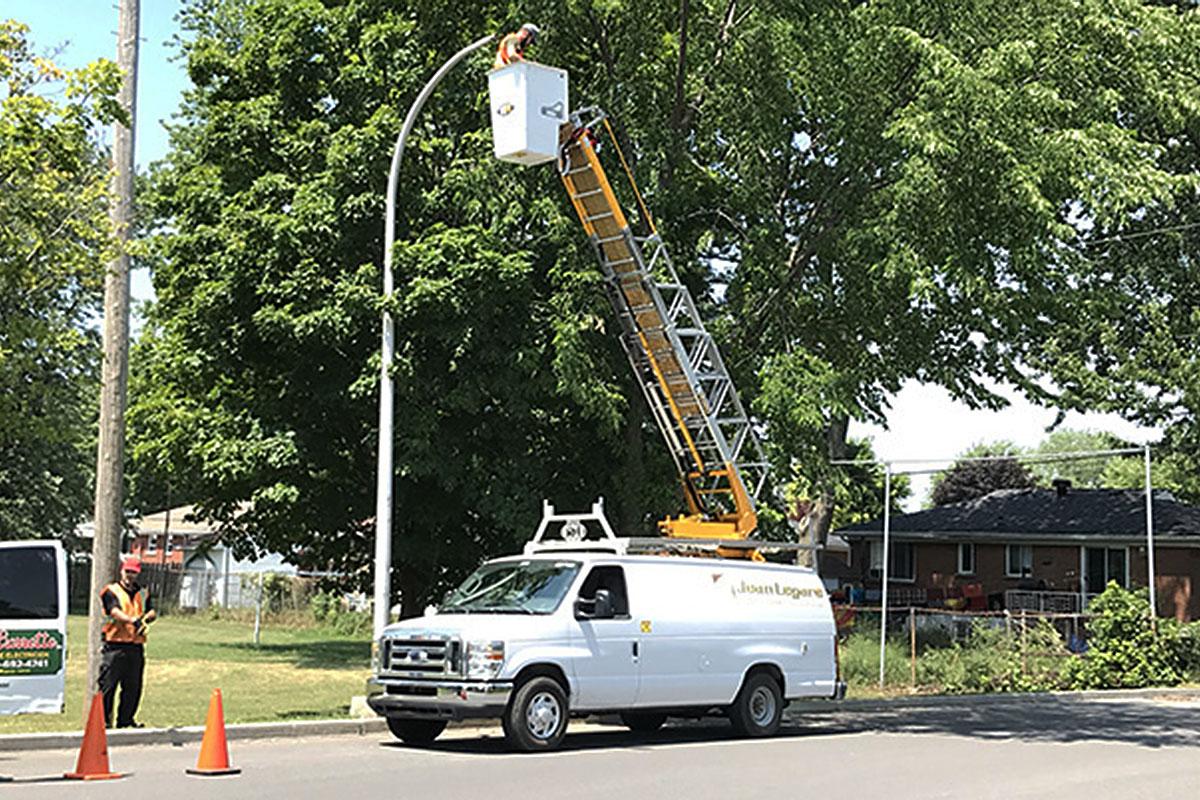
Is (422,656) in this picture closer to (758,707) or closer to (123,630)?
(123,630)

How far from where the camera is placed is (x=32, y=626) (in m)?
12.4

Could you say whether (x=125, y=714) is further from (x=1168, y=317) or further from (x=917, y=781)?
(x=1168, y=317)

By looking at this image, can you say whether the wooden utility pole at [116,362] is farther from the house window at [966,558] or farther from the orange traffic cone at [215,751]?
the house window at [966,558]

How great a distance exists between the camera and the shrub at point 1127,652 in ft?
90.1

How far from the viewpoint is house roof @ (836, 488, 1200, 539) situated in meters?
40.3

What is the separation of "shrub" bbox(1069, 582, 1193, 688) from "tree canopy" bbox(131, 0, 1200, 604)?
20.9 ft

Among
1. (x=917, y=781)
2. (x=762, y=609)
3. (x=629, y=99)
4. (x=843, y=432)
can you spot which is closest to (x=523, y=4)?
(x=629, y=99)

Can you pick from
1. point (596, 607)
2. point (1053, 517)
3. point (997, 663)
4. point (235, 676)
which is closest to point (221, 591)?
point (1053, 517)

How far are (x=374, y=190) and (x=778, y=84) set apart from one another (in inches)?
249

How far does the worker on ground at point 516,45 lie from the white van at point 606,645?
5.78 meters

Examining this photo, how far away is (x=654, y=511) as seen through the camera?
2322 centimetres

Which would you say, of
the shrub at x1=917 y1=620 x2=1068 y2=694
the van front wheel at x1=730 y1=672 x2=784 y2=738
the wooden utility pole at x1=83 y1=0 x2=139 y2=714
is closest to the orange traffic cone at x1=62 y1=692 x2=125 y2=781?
the wooden utility pole at x1=83 y1=0 x2=139 y2=714

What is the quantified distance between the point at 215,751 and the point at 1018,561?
115ft

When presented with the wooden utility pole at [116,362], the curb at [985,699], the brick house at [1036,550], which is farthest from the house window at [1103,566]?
the wooden utility pole at [116,362]
